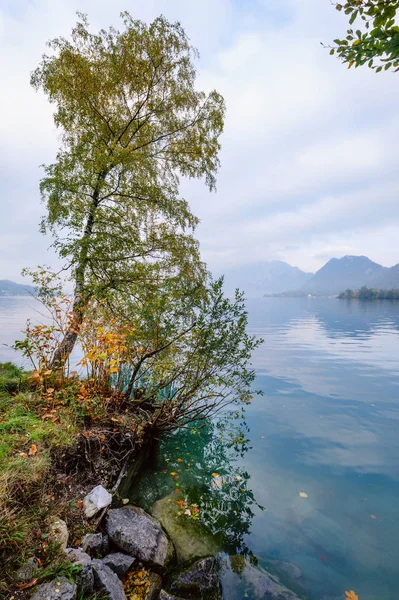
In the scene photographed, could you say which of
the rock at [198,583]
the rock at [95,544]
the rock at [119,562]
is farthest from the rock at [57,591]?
the rock at [198,583]

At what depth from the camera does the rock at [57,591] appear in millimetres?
3061

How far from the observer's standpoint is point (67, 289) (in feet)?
30.0

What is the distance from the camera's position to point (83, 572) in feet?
11.4

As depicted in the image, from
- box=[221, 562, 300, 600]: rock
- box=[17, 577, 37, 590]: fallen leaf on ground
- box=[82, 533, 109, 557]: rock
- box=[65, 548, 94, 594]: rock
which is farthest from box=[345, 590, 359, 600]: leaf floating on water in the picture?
box=[17, 577, 37, 590]: fallen leaf on ground

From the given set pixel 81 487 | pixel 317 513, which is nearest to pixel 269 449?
pixel 317 513

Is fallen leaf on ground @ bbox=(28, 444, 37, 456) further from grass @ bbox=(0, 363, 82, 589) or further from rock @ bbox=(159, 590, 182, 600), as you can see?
rock @ bbox=(159, 590, 182, 600)

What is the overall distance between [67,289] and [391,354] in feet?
89.2

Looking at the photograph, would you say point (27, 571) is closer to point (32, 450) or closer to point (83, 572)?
point (83, 572)

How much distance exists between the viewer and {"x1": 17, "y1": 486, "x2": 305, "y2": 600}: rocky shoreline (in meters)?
3.72

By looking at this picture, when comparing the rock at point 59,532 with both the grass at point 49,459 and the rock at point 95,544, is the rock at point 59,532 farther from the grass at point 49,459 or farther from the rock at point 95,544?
the rock at point 95,544

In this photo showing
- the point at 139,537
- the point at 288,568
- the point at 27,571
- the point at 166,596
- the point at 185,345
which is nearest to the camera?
the point at 27,571

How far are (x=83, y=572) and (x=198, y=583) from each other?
→ 2214 mm

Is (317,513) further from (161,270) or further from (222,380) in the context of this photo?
(161,270)

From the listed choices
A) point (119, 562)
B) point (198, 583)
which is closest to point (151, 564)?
point (119, 562)
